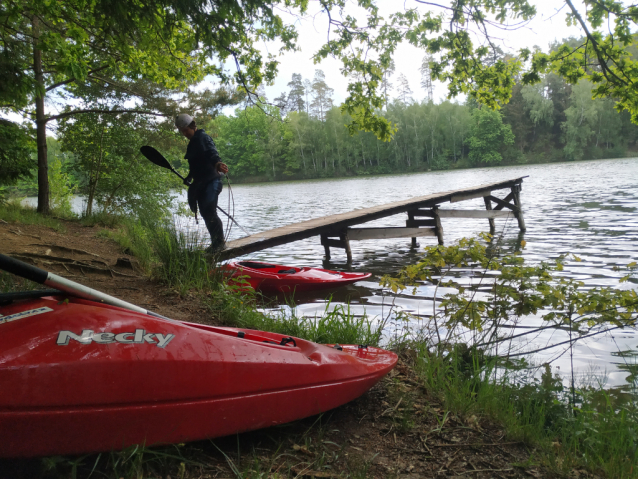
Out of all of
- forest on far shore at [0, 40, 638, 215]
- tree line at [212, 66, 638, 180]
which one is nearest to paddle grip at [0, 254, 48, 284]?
forest on far shore at [0, 40, 638, 215]

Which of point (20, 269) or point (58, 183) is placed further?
point (58, 183)

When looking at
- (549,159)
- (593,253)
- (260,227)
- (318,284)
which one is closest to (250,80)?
(318,284)

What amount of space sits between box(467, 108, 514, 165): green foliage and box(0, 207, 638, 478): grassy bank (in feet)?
211

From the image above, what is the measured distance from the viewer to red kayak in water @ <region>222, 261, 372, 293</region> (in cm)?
659

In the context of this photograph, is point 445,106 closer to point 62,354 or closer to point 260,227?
point 260,227

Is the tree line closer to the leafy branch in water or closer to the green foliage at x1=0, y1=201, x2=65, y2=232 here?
the green foliage at x1=0, y1=201, x2=65, y2=232

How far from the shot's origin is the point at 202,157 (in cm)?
607

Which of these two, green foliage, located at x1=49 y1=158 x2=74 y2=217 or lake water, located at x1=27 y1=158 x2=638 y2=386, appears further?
green foliage, located at x1=49 y1=158 x2=74 y2=217

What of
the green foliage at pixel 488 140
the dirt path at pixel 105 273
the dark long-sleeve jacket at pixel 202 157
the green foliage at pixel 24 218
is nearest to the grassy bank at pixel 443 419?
the dirt path at pixel 105 273

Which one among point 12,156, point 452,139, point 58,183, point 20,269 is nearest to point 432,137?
point 452,139

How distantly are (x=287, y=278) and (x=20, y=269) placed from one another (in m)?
4.71

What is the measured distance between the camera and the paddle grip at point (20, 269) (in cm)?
195

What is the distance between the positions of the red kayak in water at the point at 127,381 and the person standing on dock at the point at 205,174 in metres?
3.83

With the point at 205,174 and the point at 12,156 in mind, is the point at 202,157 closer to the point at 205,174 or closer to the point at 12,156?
the point at 205,174
